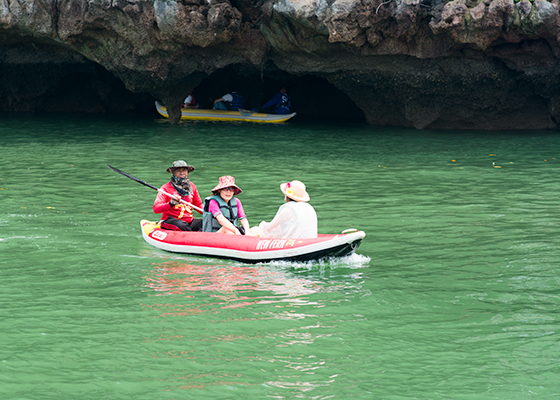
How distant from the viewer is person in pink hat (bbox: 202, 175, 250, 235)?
796 cm

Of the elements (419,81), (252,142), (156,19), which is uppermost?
(156,19)

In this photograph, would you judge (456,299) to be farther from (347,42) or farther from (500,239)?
(347,42)

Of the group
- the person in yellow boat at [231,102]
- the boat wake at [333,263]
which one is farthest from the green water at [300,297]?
the person in yellow boat at [231,102]

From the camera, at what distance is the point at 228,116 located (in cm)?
2405

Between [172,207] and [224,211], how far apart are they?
970mm

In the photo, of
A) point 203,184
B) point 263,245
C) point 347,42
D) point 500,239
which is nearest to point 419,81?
point 347,42

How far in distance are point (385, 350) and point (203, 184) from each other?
7.76 metres

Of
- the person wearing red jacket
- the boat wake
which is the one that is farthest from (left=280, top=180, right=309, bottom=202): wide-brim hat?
the person wearing red jacket

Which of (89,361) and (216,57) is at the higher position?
(216,57)

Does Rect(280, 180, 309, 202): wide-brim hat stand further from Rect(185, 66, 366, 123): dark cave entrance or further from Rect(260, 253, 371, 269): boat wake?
Rect(185, 66, 366, 123): dark cave entrance

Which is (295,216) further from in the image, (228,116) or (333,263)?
(228,116)

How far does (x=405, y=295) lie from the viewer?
20.5 feet

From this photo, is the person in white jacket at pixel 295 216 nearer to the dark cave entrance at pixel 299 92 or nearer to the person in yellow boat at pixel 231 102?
the person in yellow boat at pixel 231 102

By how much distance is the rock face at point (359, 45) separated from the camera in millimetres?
17016
